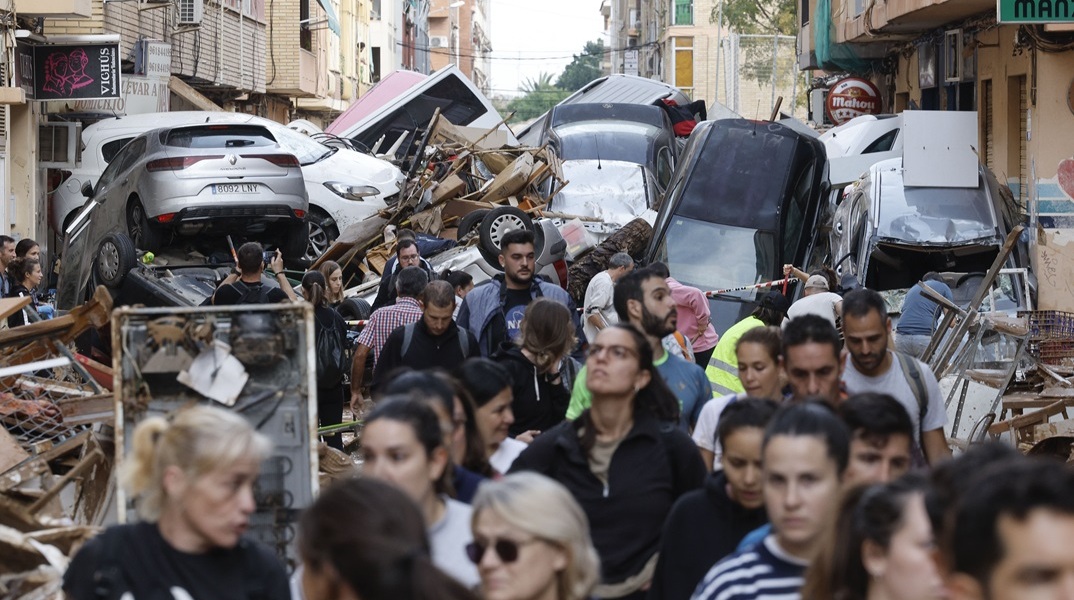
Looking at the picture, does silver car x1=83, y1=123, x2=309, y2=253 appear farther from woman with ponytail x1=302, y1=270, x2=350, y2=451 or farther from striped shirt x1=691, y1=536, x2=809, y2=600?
striped shirt x1=691, y1=536, x2=809, y2=600

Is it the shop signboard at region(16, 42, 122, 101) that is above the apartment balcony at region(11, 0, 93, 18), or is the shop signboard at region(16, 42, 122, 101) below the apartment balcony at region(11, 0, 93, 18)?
below

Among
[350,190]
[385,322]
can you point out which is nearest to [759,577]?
[385,322]

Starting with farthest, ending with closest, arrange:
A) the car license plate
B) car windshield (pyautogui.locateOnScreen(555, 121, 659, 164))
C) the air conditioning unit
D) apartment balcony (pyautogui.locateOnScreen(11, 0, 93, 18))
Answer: the air conditioning unit
car windshield (pyautogui.locateOnScreen(555, 121, 659, 164))
apartment balcony (pyautogui.locateOnScreen(11, 0, 93, 18))
the car license plate

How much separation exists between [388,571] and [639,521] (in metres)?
2.34

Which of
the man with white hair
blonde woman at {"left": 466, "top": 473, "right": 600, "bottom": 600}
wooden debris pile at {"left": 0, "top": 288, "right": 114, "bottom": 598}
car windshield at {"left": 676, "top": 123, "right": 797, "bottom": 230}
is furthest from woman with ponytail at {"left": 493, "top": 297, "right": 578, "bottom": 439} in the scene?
car windshield at {"left": 676, "top": 123, "right": 797, "bottom": 230}

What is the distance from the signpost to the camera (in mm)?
13742

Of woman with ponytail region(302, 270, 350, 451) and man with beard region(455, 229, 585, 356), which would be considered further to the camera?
woman with ponytail region(302, 270, 350, 451)

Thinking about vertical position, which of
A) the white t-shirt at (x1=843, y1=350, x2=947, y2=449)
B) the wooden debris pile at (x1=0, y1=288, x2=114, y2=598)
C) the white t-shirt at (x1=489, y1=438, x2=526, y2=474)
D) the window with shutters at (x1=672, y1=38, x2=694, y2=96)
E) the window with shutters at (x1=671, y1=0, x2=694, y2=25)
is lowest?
the wooden debris pile at (x1=0, y1=288, x2=114, y2=598)

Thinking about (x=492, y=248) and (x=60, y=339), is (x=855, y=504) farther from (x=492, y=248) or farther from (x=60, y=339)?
(x=492, y=248)

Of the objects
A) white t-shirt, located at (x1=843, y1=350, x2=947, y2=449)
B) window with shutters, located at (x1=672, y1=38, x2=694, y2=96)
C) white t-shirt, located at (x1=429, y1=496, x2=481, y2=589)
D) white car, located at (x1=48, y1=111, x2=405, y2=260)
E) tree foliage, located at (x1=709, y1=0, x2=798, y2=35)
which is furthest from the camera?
window with shutters, located at (x1=672, y1=38, x2=694, y2=96)

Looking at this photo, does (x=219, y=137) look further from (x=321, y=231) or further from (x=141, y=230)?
(x=321, y=231)

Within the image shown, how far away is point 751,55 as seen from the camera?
61969 millimetres

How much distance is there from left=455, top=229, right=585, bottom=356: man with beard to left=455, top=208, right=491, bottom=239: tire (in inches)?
328

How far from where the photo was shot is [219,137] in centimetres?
1786
